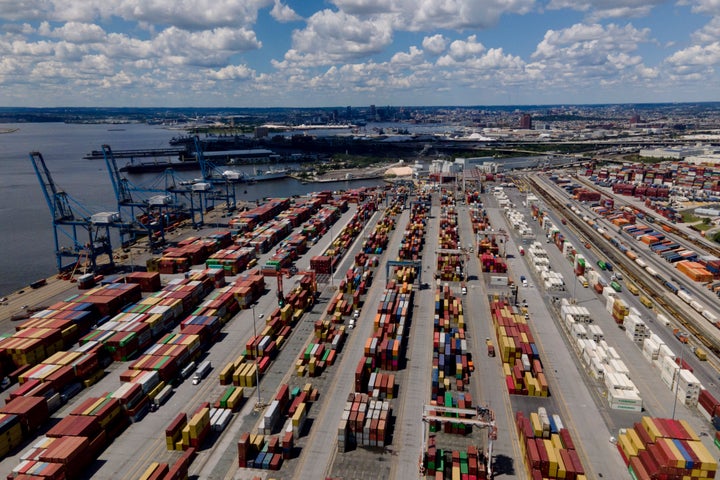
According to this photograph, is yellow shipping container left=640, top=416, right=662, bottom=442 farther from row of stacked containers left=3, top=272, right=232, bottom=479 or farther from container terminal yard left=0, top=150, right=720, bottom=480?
row of stacked containers left=3, top=272, right=232, bottom=479

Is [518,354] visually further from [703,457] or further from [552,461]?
[703,457]

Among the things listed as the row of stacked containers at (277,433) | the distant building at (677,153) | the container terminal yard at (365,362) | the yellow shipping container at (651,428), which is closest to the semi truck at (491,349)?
the container terminal yard at (365,362)

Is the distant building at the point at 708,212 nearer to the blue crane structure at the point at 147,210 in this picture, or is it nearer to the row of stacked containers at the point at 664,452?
the row of stacked containers at the point at 664,452

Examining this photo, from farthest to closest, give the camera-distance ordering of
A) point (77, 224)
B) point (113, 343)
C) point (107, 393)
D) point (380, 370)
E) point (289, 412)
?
point (77, 224) < point (113, 343) < point (380, 370) < point (107, 393) < point (289, 412)

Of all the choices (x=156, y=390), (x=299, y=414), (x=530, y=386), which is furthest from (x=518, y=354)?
(x=156, y=390)

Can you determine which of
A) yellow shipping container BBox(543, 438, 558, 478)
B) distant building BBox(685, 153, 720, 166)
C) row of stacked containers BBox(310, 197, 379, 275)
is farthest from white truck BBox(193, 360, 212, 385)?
distant building BBox(685, 153, 720, 166)
